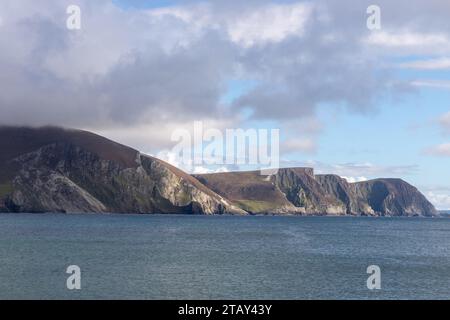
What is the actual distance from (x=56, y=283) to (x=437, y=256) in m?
82.5

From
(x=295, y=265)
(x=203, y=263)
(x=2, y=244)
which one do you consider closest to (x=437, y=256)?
(x=295, y=265)

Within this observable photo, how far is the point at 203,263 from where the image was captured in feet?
303

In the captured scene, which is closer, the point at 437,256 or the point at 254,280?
the point at 254,280

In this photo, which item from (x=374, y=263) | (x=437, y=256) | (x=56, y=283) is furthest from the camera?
(x=437, y=256)
